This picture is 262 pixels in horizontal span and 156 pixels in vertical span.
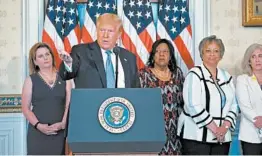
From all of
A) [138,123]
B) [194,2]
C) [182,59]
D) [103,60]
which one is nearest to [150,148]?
[138,123]

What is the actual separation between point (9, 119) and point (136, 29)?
150 centimetres

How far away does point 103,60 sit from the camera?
241 cm

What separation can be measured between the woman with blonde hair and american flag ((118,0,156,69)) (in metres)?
0.96

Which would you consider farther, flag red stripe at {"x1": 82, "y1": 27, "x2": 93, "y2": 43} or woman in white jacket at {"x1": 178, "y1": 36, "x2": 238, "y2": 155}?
flag red stripe at {"x1": 82, "y1": 27, "x2": 93, "y2": 43}

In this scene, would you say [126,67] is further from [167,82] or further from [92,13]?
[92,13]

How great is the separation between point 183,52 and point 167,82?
66 cm

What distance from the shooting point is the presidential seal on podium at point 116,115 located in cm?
172

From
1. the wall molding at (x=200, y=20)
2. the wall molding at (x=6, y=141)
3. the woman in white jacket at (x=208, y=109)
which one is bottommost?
the wall molding at (x=6, y=141)

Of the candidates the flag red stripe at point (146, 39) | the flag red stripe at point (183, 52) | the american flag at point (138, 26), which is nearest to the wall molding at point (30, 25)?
the american flag at point (138, 26)

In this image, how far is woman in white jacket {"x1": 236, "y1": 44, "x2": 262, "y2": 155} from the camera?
142 inches

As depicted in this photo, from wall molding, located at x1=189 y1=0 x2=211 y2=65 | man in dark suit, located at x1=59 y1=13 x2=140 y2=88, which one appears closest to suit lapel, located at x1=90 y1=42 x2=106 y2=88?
man in dark suit, located at x1=59 y1=13 x2=140 y2=88

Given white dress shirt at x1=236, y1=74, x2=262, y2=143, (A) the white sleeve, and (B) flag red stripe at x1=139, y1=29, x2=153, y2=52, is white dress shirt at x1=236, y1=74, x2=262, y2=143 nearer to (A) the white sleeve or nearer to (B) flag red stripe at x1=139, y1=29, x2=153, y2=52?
(A) the white sleeve

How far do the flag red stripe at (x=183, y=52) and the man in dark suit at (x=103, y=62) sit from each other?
6.27 feet

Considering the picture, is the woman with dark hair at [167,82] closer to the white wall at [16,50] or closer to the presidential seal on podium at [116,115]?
the white wall at [16,50]
